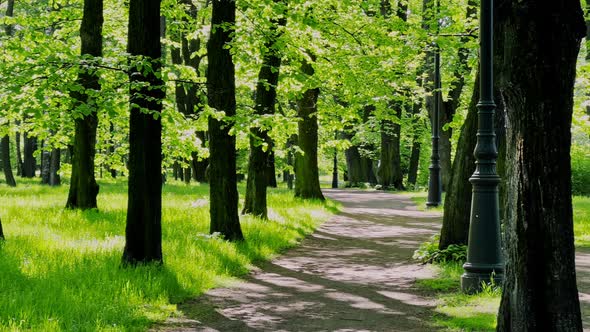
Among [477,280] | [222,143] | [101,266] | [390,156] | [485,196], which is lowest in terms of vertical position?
[477,280]

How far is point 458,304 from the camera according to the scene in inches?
310

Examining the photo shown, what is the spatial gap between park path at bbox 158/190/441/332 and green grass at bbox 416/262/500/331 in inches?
7.5

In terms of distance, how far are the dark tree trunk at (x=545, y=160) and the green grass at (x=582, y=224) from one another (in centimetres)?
960

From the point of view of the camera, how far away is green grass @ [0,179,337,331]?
20.7 ft

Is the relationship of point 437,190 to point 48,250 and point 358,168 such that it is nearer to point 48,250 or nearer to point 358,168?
point 48,250

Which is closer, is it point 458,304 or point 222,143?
point 458,304

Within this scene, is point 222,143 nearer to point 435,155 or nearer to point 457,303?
point 457,303

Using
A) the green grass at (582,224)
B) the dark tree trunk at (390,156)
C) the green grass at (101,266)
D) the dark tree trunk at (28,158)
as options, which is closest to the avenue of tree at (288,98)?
the green grass at (101,266)

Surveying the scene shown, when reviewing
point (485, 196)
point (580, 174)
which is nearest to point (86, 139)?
point (485, 196)

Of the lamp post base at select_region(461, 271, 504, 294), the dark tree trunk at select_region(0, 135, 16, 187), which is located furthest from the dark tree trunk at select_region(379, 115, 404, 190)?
the lamp post base at select_region(461, 271, 504, 294)

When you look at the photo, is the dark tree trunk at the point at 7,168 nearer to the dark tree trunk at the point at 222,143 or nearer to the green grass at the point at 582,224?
the dark tree trunk at the point at 222,143

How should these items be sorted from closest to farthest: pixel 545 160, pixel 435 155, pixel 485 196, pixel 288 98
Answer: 1. pixel 545 160
2. pixel 485 196
3. pixel 288 98
4. pixel 435 155

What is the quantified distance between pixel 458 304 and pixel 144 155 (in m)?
4.48

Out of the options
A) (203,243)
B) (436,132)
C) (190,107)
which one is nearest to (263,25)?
(203,243)
